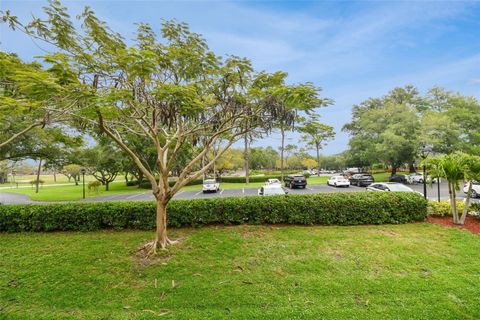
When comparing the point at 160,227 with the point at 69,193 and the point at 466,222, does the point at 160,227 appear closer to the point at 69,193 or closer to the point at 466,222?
the point at 466,222

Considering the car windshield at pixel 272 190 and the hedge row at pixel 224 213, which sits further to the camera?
the car windshield at pixel 272 190

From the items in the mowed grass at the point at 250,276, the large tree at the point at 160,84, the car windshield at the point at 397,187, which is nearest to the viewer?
→ the mowed grass at the point at 250,276

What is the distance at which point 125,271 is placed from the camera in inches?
177

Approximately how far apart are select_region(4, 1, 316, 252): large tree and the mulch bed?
5.74 m

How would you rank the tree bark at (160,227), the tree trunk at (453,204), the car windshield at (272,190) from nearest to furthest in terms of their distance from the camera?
1. the tree bark at (160,227)
2. the tree trunk at (453,204)
3. the car windshield at (272,190)

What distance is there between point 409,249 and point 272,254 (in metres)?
3.24

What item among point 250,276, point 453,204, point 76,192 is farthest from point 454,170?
point 76,192

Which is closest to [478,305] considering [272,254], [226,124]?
[272,254]

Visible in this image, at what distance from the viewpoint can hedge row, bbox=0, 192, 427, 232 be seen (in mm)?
6680

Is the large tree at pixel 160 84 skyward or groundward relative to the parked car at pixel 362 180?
skyward

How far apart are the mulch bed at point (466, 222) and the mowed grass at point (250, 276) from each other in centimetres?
62

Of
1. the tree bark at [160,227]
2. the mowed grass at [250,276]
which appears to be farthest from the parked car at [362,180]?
the tree bark at [160,227]

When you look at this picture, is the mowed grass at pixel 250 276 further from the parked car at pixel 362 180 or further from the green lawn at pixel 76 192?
the green lawn at pixel 76 192

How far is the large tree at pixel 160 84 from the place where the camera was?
4.43 m
